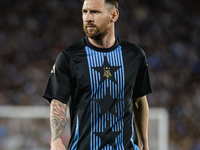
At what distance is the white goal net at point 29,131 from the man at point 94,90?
3233 millimetres

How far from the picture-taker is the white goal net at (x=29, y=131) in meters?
5.60

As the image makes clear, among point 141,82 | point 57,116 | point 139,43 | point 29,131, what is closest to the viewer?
point 57,116

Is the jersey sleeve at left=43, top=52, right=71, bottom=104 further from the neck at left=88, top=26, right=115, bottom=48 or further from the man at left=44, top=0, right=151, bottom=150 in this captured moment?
the neck at left=88, top=26, right=115, bottom=48

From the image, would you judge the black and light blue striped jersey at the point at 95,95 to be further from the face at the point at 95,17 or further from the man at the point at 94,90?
the face at the point at 95,17

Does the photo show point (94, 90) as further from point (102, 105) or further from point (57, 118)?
point (57, 118)

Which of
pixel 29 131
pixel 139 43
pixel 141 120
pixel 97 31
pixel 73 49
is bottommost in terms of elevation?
pixel 29 131

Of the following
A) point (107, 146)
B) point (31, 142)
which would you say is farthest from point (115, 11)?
point (31, 142)

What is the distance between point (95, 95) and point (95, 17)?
523 millimetres

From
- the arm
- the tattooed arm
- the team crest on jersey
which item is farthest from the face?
the arm

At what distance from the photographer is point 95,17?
87.8 inches

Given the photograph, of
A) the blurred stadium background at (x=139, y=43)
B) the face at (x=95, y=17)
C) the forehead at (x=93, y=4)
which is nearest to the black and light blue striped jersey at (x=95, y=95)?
the face at (x=95, y=17)

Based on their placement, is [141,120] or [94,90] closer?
[94,90]

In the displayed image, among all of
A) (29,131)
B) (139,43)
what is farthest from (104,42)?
(139,43)

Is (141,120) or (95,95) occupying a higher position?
(95,95)
